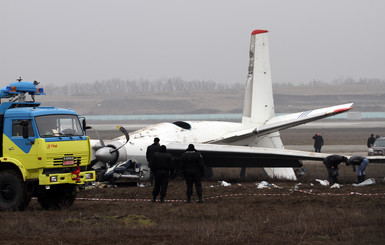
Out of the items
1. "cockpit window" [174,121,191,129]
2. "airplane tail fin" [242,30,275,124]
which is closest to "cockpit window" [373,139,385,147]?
"airplane tail fin" [242,30,275,124]

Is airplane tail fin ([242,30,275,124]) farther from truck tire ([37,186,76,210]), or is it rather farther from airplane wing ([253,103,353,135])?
truck tire ([37,186,76,210])

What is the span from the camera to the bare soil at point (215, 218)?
1136 cm

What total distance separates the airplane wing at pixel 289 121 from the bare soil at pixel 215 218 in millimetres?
4536

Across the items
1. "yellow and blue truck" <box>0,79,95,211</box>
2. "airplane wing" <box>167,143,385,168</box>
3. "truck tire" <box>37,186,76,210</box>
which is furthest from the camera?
"airplane wing" <box>167,143,385,168</box>

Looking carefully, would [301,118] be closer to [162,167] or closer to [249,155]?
[249,155]

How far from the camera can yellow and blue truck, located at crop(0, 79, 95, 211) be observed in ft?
51.1

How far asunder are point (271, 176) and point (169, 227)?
1424cm

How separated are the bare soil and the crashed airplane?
2.30 metres

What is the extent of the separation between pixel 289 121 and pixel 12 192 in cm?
1302

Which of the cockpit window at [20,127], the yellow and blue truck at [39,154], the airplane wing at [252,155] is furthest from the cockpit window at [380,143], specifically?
the cockpit window at [20,127]

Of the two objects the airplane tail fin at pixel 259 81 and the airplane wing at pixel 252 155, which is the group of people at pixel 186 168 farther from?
the airplane tail fin at pixel 259 81

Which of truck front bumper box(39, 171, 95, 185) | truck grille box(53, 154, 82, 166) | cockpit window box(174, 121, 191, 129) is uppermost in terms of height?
cockpit window box(174, 121, 191, 129)

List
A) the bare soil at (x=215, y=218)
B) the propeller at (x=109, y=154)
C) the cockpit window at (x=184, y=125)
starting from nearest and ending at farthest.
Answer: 1. the bare soil at (x=215, y=218)
2. the propeller at (x=109, y=154)
3. the cockpit window at (x=184, y=125)

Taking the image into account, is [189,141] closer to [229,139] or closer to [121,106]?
[229,139]
